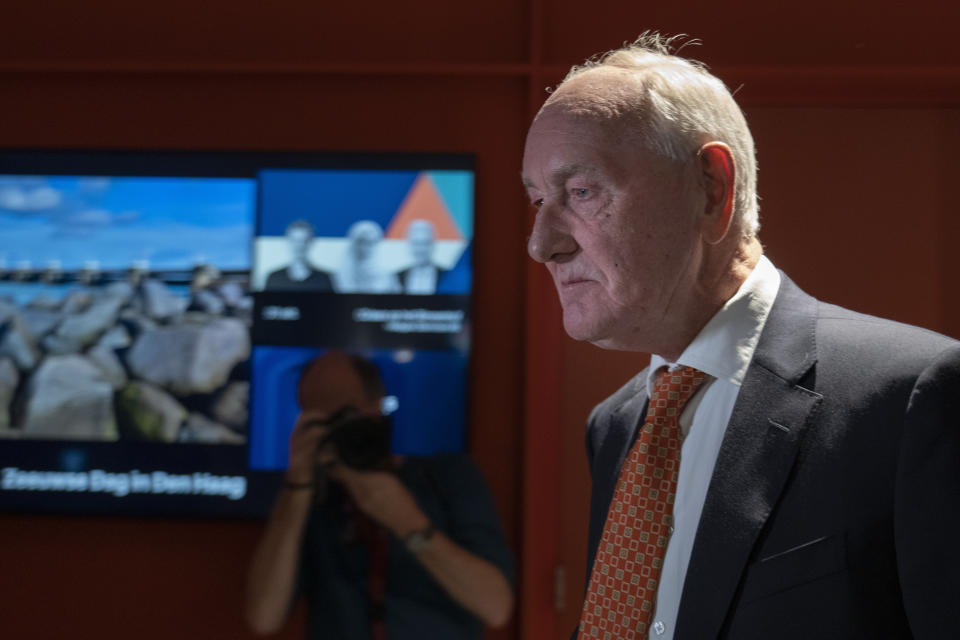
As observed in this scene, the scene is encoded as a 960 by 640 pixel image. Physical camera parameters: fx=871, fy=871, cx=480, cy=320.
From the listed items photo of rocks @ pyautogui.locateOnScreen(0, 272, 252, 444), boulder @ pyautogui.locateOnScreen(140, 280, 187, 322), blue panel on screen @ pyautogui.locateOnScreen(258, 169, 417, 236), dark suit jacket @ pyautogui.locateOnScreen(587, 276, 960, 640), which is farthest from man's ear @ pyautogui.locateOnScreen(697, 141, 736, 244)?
boulder @ pyautogui.locateOnScreen(140, 280, 187, 322)

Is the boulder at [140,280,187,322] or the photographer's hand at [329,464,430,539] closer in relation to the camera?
the photographer's hand at [329,464,430,539]

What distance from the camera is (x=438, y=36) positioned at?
2.82 meters

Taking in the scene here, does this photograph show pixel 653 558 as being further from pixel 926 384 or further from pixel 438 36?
pixel 438 36

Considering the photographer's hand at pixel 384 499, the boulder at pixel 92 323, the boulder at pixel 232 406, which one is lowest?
the photographer's hand at pixel 384 499

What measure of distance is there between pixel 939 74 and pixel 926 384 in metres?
2.07

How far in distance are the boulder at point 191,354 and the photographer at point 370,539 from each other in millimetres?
270

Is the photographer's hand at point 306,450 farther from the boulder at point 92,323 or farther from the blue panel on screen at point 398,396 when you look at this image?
the boulder at point 92,323

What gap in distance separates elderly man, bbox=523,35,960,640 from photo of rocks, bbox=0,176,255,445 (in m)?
1.66

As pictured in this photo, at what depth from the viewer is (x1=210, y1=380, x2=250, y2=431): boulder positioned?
8.68 feet

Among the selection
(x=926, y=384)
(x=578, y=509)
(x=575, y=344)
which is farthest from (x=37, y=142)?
(x=926, y=384)

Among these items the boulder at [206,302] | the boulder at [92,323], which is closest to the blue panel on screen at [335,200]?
the boulder at [206,302]

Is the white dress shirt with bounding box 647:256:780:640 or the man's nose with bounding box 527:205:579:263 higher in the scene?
the man's nose with bounding box 527:205:579:263

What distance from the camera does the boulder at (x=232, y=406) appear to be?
265 centimetres

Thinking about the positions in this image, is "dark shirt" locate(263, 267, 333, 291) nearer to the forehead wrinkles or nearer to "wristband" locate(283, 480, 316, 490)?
"wristband" locate(283, 480, 316, 490)
